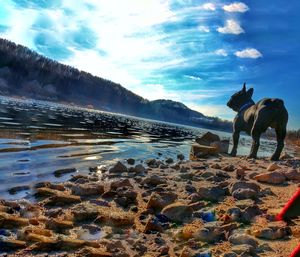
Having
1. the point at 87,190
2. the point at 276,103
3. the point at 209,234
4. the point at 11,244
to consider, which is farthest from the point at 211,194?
the point at 276,103

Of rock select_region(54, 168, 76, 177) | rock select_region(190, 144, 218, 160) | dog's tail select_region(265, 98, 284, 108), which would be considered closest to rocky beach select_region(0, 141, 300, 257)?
rock select_region(54, 168, 76, 177)

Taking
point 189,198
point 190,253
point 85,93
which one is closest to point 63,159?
point 189,198

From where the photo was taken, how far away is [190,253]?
3.96 m

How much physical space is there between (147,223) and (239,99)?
1406 centimetres

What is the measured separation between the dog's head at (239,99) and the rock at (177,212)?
1315 cm

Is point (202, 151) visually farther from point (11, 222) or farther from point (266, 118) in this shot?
point (11, 222)

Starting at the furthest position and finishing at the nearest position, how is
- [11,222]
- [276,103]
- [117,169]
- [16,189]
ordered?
1. [276,103]
2. [117,169]
3. [16,189]
4. [11,222]

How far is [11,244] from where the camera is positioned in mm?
3975

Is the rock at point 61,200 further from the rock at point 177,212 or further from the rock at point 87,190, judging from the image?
the rock at point 177,212

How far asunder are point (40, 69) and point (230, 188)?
18226 cm

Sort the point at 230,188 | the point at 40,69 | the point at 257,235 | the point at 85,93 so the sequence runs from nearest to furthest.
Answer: the point at 257,235
the point at 230,188
the point at 40,69
the point at 85,93

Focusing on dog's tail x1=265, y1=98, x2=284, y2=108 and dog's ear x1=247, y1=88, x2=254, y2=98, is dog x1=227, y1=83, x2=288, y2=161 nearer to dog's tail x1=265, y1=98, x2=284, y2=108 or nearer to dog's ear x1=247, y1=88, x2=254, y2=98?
dog's tail x1=265, y1=98, x2=284, y2=108

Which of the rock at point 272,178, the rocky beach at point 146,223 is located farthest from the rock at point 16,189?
the rock at point 272,178

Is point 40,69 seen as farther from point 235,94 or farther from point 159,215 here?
point 159,215
